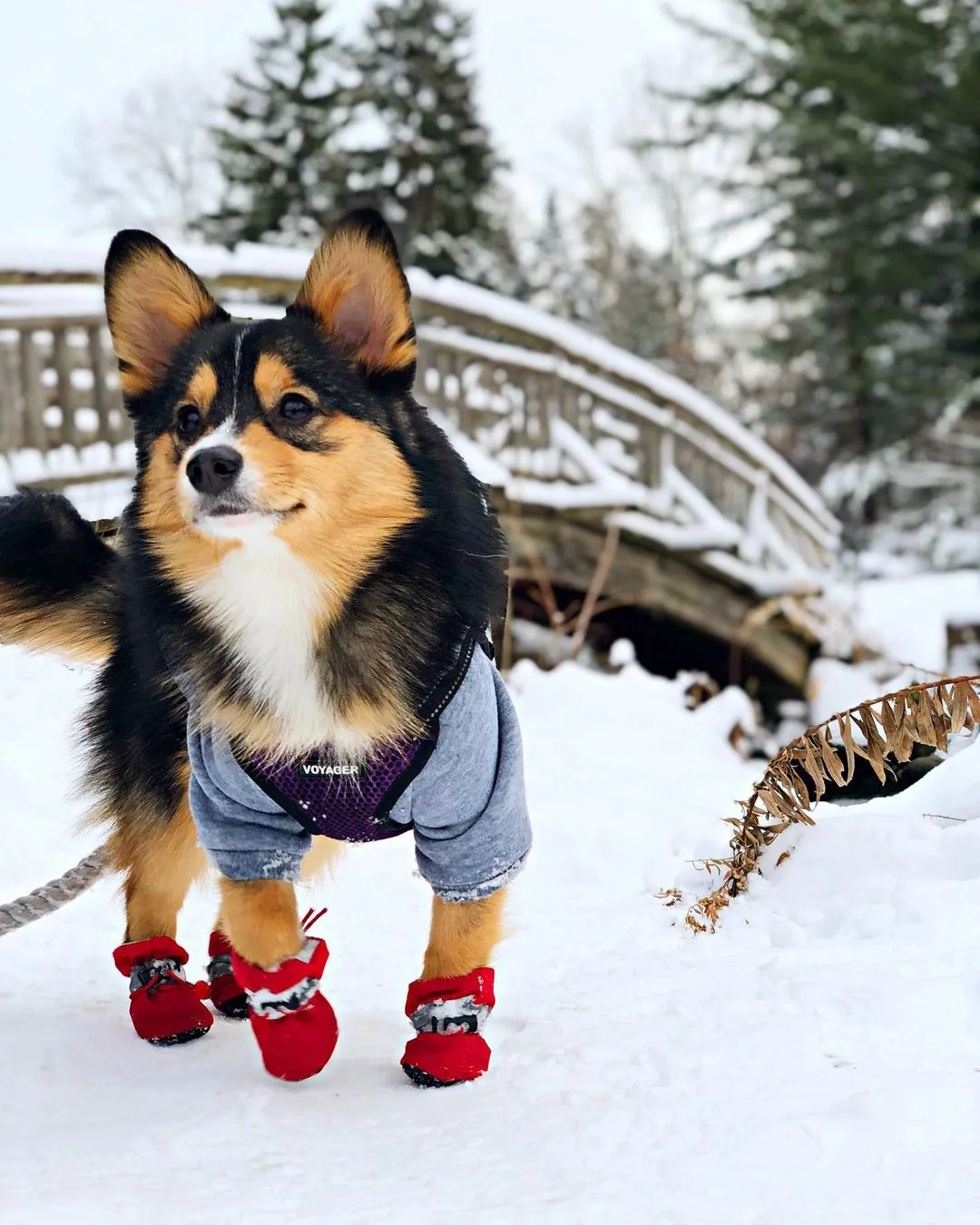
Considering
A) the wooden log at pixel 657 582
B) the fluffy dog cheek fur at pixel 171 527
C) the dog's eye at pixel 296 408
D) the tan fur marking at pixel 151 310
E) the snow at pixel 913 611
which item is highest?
the tan fur marking at pixel 151 310

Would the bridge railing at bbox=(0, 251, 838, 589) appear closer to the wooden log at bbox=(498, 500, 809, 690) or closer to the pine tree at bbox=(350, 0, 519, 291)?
the wooden log at bbox=(498, 500, 809, 690)

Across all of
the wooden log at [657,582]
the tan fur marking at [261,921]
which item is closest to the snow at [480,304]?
the wooden log at [657,582]

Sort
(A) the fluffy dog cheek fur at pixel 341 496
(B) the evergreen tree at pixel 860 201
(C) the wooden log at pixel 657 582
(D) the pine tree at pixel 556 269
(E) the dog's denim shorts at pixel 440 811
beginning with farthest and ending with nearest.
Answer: (D) the pine tree at pixel 556 269 → (B) the evergreen tree at pixel 860 201 → (C) the wooden log at pixel 657 582 → (E) the dog's denim shorts at pixel 440 811 → (A) the fluffy dog cheek fur at pixel 341 496

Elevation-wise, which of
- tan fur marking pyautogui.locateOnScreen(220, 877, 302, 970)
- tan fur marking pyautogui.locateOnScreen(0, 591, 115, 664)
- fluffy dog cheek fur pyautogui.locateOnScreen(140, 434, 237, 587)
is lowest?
tan fur marking pyautogui.locateOnScreen(220, 877, 302, 970)

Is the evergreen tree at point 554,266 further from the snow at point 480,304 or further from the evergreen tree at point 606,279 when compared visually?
the snow at point 480,304

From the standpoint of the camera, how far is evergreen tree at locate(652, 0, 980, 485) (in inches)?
733

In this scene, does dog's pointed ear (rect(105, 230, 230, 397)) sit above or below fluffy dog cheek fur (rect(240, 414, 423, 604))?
above

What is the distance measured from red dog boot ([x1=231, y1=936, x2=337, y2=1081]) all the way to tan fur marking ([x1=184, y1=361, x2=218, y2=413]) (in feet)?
3.56

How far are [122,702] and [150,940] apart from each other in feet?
1.77

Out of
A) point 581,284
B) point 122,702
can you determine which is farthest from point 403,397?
point 581,284

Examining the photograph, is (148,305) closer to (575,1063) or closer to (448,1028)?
(448,1028)

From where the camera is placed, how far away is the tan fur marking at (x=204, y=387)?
218cm

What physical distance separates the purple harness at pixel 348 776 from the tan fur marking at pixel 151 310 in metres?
0.85

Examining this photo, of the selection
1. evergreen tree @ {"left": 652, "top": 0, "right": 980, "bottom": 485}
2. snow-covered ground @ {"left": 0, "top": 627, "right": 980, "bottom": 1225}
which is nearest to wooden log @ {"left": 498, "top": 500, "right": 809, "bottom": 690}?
snow-covered ground @ {"left": 0, "top": 627, "right": 980, "bottom": 1225}
